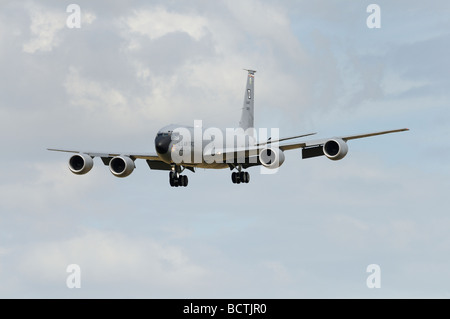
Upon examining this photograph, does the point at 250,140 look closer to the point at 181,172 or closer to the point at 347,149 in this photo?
the point at 181,172

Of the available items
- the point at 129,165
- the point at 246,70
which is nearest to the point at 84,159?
the point at 129,165

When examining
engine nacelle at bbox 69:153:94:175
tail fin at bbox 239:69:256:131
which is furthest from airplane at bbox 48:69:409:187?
tail fin at bbox 239:69:256:131

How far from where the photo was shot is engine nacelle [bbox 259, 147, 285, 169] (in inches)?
2088

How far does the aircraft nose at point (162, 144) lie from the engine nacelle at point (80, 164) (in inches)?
255

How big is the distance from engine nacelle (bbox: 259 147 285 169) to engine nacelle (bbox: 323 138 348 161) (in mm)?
3233

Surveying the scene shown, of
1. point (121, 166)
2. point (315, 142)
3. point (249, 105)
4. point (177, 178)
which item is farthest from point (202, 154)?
point (249, 105)

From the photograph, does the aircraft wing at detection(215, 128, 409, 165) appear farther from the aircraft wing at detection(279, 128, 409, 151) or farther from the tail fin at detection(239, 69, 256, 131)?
the tail fin at detection(239, 69, 256, 131)

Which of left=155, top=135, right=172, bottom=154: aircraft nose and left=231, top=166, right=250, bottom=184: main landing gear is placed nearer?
left=155, top=135, right=172, bottom=154: aircraft nose

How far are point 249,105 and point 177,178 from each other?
54.0ft

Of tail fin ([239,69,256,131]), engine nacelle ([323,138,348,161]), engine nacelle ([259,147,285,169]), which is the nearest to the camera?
engine nacelle ([323,138,348,161])

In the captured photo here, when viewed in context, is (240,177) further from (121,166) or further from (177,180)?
(121,166)

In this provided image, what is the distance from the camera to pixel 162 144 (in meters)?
54.2

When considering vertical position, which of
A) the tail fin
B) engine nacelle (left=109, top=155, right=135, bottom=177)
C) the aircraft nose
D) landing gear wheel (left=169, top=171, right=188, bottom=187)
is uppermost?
the tail fin

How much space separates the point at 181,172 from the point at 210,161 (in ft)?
9.56
